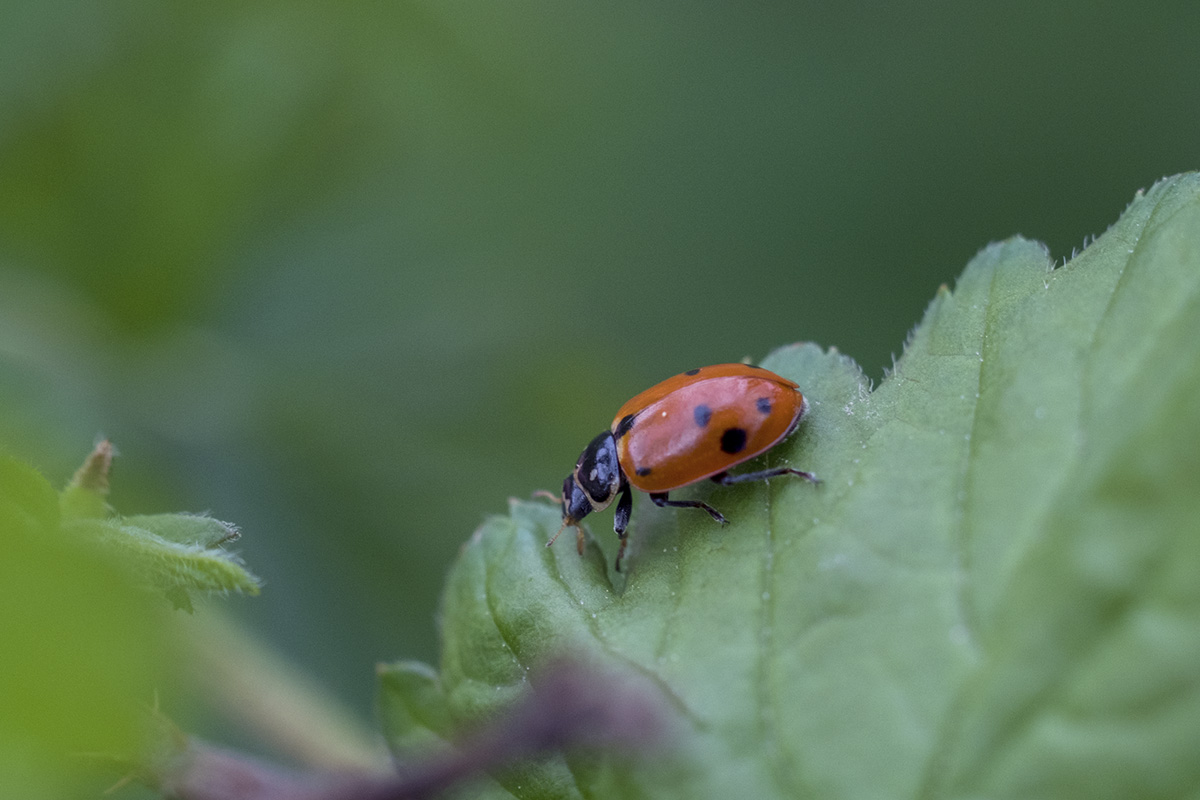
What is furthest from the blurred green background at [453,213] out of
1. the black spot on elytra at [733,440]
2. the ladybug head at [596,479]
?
the black spot on elytra at [733,440]

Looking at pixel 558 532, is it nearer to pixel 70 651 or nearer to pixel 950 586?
pixel 950 586

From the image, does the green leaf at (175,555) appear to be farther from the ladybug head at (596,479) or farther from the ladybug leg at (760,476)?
the ladybug head at (596,479)

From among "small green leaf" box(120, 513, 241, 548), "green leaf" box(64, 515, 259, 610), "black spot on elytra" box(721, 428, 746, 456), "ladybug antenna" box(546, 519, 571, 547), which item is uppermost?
"black spot on elytra" box(721, 428, 746, 456)

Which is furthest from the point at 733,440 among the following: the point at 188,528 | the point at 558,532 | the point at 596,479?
the point at 188,528

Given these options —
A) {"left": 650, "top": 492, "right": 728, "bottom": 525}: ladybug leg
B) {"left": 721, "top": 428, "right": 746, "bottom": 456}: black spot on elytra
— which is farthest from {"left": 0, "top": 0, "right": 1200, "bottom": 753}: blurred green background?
{"left": 721, "top": 428, "right": 746, "bottom": 456}: black spot on elytra

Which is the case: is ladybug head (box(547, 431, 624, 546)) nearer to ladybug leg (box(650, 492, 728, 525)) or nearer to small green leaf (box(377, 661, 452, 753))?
ladybug leg (box(650, 492, 728, 525))

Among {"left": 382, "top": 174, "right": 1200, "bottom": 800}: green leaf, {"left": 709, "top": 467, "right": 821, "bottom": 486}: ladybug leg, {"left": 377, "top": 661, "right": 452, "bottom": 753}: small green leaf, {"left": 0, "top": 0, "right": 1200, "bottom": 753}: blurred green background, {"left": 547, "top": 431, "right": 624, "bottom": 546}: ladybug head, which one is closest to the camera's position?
{"left": 382, "top": 174, "right": 1200, "bottom": 800}: green leaf

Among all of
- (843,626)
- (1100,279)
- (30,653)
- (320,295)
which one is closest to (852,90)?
(320,295)
